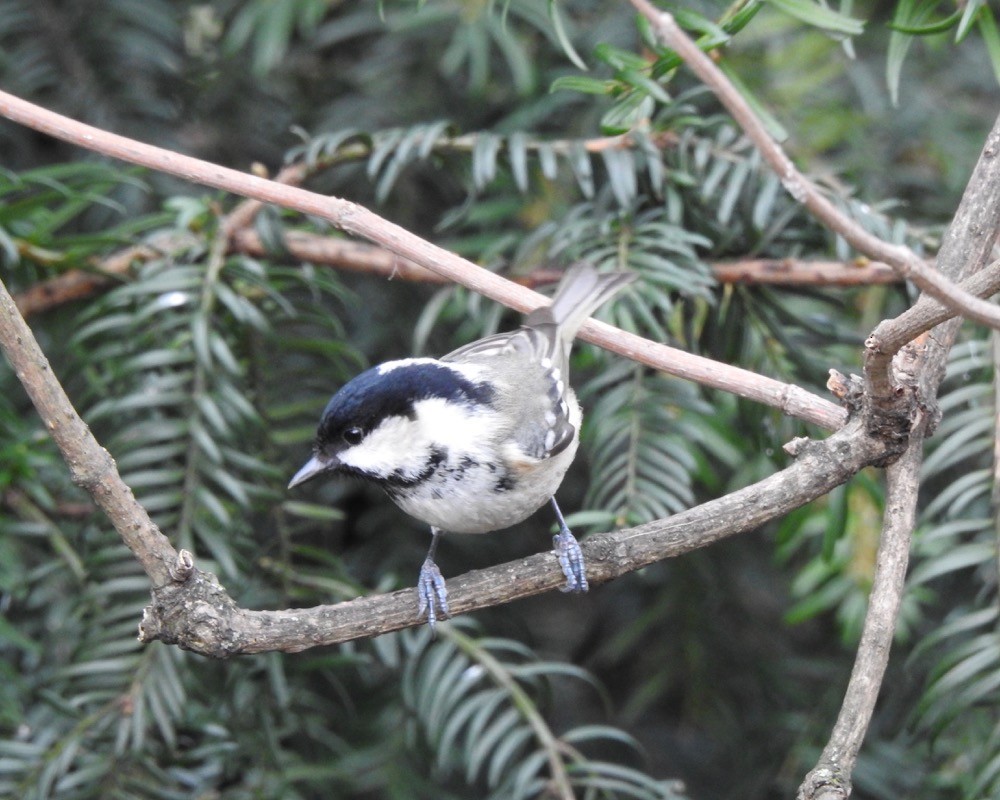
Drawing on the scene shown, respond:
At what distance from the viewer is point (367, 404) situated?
1.63m

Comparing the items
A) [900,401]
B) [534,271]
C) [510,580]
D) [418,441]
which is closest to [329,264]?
[534,271]

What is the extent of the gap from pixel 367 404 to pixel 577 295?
389mm

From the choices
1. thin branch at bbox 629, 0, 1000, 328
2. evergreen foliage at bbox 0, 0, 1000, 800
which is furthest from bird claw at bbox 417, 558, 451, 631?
thin branch at bbox 629, 0, 1000, 328

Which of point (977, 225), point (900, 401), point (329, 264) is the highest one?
point (329, 264)

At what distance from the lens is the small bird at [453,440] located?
1.65 m

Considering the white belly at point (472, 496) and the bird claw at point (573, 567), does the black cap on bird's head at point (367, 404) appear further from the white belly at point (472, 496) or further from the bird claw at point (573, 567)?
the bird claw at point (573, 567)

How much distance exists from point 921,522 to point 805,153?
0.83m

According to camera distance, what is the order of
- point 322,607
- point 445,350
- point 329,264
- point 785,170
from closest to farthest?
point 785,170 < point 322,607 < point 329,264 < point 445,350

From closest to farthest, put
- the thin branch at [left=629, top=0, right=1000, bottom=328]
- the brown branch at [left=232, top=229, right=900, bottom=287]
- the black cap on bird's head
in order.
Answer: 1. the thin branch at [left=629, top=0, right=1000, bottom=328]
2. the black cap on bird's head
3. the brown branch at [left=232, top=229, right=900, bottom=287]

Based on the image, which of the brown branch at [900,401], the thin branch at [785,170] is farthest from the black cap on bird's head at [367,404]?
the thin branch at [785,170]

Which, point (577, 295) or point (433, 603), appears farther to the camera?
point (577, 295)

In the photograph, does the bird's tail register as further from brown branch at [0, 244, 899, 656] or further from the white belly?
brown branch at [0, 244, 899, 656]

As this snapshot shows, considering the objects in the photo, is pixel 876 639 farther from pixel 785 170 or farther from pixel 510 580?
pixel 785 170

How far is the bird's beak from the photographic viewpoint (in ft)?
5.49
